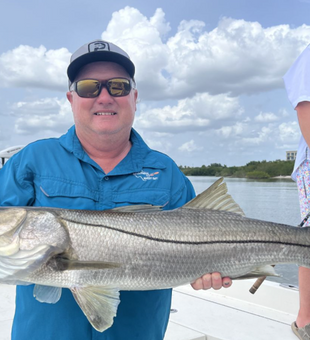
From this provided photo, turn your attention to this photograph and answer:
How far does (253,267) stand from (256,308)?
9.43 feet

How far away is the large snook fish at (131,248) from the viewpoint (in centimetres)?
221

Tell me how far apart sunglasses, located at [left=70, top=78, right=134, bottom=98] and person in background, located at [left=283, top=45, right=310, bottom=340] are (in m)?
1.51

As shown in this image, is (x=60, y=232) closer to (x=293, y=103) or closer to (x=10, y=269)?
(x=10, y=269)

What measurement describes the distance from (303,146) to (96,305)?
2513 mm

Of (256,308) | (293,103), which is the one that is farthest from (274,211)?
(293,103)

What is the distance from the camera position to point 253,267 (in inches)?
101

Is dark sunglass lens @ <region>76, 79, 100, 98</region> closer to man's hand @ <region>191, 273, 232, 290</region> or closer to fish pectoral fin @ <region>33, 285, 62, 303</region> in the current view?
fish pectoral fin @ <region>33, 285, 62, 303</region>

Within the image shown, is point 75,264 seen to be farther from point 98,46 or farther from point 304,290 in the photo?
point 304,290

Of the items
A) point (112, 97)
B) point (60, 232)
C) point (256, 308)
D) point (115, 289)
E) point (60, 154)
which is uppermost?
point (112, 97)

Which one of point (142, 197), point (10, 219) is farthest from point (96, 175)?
point (10, 219)

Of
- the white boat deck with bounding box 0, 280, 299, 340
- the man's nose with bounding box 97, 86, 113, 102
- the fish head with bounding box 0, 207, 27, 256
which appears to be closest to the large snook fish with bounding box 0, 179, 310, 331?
the fish head with bounding box 0, 207, 27, 256

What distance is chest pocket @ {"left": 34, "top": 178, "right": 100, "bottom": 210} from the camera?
2.64m

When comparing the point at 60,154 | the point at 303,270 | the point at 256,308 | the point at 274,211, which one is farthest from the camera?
the point at 274,211

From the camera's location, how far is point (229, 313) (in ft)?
16.0
